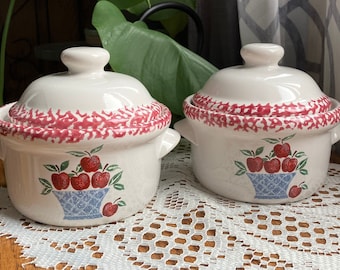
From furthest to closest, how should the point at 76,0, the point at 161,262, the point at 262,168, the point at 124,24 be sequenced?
1. the point at 76,0
2. the point at 124,24
3. the point at 262,168
4. the point at 161,262

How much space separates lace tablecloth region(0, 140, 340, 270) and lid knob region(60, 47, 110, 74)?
0.60ft

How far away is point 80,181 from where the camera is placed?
0.59 metres

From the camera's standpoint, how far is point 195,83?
812mm

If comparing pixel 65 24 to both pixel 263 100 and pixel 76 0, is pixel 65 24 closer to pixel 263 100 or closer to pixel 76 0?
pixel 76 0

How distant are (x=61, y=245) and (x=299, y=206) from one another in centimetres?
30

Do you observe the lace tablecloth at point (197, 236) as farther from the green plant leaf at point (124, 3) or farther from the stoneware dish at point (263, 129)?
the green plant leaf at point (124, 3)

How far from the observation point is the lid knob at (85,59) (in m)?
0.61

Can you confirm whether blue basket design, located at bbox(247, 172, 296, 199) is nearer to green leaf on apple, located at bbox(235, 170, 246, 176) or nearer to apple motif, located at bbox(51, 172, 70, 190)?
green leaf on apple, located at bbox(235, 170, 246, 176)

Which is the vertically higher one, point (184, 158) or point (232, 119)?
point (232, 119)

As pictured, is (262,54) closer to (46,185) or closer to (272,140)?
(272,140)

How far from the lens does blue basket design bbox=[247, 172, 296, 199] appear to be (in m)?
0.65

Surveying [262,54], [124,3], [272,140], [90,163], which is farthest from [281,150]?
[124,3]

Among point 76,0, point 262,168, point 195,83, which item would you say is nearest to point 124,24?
point 195,83

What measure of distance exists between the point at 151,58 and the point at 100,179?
248 mm
